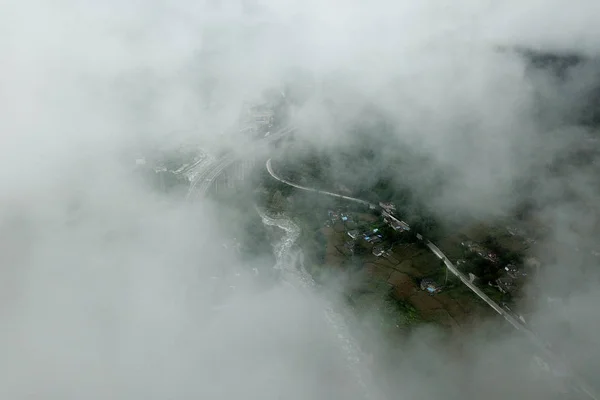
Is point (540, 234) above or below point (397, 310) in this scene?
above

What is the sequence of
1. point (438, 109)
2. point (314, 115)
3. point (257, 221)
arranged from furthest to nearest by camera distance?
1. point (314, 115)
2. point (438, 109)
3. point (257, 221)

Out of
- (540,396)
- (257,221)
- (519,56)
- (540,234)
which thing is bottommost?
(257,221)

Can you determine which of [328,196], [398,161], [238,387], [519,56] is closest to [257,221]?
[328,196]

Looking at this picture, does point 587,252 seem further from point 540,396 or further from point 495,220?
point 540,396

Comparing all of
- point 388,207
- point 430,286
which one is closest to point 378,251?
point 430,286

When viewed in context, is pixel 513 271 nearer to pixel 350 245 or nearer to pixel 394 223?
pixel 394 223

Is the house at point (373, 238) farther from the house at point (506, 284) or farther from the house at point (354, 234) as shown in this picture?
the house at point (506, 284)

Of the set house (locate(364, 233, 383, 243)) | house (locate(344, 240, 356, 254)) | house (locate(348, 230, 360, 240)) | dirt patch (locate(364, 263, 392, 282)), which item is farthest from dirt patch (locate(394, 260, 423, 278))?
house (locate(348, 230, 360, 240))

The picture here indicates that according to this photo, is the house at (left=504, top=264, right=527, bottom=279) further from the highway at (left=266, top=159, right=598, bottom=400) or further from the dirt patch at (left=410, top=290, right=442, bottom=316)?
the dirt patch at (left=410, top=290, right=442, bottom=316)
